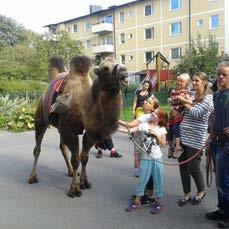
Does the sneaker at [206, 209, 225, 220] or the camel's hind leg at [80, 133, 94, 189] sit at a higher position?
the camel's hind leg at [80, 133, 94, 189]

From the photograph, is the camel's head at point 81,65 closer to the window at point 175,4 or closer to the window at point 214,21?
the window at point 214,21

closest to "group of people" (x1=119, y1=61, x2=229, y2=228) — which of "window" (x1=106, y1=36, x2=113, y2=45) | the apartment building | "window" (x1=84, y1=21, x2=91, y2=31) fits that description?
the apartment building

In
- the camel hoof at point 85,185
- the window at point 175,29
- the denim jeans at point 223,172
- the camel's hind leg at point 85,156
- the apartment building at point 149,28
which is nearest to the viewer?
the denim jeans at point 223,172

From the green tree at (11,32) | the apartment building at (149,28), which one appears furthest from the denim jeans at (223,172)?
the green tree at (11,32)

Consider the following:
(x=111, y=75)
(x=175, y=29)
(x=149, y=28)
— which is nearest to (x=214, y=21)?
(x=175, y=29)

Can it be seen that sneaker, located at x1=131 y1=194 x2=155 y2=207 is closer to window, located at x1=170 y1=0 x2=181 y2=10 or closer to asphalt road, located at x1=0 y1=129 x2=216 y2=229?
asphalt road, located at x1=0 y1=129 x2=216 y2=229

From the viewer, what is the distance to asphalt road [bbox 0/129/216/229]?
480 cm

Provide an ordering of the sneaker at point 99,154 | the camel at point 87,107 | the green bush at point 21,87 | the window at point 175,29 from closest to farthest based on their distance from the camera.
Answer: the camel at point 87,107
the sneaker at point 99,154
the green bush at point 21,87
the window at point 175,29

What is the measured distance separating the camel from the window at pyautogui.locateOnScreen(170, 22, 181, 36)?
1569 inches

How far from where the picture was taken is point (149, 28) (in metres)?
47.9

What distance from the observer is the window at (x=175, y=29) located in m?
44.3

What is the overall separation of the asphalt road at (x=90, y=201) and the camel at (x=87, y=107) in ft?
1.37

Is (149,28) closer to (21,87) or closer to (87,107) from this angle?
(21,87)

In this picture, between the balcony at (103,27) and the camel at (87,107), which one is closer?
the camel at (87,107)
